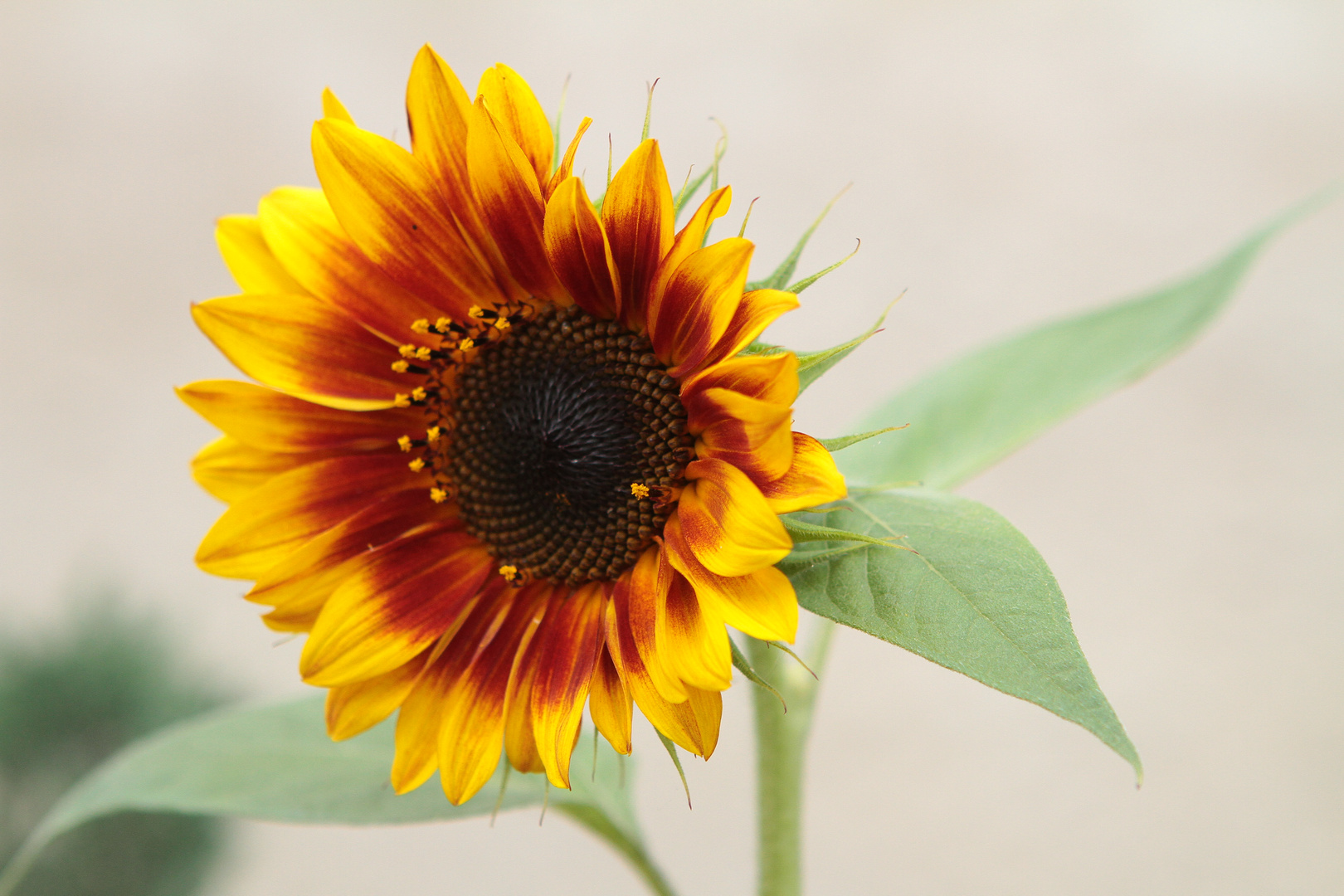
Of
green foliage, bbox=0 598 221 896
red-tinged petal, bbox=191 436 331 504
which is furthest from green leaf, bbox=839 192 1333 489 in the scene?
green foliage, bbox=0 598 221 896

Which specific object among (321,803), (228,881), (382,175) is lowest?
(228,881)

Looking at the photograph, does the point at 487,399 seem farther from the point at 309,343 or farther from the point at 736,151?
the point at 736,151

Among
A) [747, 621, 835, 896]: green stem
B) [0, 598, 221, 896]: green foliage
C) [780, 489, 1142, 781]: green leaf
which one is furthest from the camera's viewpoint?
[0, 598, 221, 896]: green foliage

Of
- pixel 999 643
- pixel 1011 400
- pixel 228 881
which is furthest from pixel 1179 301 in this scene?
pixel 228 881

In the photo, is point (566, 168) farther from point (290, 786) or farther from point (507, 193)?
point (290, 786)

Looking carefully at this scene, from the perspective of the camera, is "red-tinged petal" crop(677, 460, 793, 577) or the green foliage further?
the green foliage

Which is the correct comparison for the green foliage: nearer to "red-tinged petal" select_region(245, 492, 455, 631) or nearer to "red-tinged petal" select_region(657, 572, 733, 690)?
"red-tinged petal" select_region(245, 492, 455, 631)

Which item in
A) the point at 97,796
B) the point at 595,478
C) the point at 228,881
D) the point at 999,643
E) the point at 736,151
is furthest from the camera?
the point at 736,151
